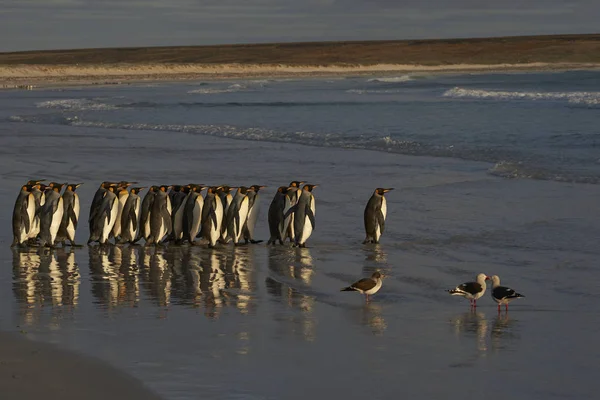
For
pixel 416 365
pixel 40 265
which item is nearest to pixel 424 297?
pixel 416 365

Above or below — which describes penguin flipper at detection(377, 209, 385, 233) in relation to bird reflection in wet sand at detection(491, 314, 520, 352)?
above

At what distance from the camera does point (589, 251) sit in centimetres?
1096

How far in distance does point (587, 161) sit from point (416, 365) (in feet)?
43.4

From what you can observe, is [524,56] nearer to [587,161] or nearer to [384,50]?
[384,50]

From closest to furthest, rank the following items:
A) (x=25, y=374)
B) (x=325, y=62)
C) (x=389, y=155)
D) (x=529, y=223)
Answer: (x=25, y=374) < (x=529, y=223) < (x=389, y=155) < (x=325, y=62)

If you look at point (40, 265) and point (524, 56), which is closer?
point (40, 265)

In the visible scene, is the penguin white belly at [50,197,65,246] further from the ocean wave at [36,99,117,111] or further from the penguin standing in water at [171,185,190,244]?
the ocean wave at [36,99,117,111]

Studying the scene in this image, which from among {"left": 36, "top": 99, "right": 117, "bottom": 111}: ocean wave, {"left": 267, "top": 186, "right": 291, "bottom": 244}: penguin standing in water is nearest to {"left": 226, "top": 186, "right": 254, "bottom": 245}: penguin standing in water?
{"left": 267, "top": 186, "right": 291, "bottom": 244}: penguin standing in water

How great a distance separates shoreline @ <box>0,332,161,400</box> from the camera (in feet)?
20.4

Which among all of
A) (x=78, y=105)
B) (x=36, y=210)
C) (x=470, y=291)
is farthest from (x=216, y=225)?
(x=78, y=105)

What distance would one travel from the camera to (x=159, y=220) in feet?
39.1

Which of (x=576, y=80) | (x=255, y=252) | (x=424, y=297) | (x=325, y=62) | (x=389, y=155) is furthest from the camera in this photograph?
(x=325, y=62)

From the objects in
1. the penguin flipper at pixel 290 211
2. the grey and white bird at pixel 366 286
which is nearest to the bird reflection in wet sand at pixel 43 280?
the grey and white bird at pixel 366 286

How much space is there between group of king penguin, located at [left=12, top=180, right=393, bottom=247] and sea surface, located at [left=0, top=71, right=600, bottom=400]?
0.27m
